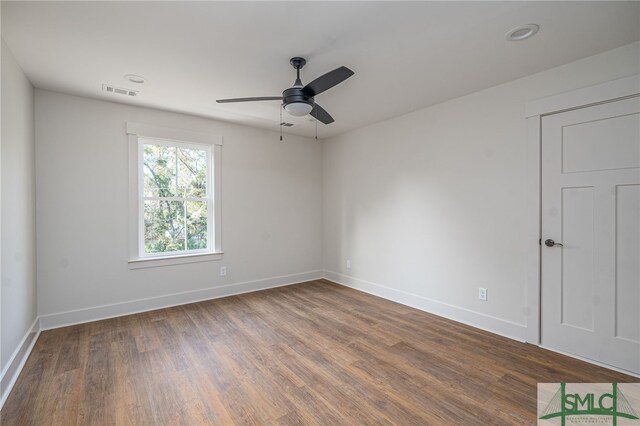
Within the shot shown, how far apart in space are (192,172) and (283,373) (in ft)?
9.99

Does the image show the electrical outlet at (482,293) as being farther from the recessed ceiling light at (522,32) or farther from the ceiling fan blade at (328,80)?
the ceiling fan blade at (328,80)

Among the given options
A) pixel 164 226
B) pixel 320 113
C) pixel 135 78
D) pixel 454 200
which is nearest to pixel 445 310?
pixel 454 200

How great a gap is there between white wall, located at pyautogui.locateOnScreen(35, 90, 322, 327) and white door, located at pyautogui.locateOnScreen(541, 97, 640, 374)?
369 cm

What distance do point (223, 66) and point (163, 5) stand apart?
83 centimetres

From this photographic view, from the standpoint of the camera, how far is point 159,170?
13.1 ft

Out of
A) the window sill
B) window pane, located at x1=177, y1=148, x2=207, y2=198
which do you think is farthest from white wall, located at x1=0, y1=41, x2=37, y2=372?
window pane, located at x1=177, y1=148, x2=207, y2=198

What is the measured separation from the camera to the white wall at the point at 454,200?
117 inches

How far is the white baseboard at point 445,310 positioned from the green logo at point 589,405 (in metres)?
0.75

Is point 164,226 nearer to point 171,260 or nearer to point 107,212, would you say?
point 171,260

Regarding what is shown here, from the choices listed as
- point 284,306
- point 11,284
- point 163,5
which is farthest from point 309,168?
point 11,284

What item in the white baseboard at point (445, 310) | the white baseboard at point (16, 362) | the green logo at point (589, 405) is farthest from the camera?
the white baseboard at point (445, 310)

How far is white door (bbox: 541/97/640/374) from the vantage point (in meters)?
2.39

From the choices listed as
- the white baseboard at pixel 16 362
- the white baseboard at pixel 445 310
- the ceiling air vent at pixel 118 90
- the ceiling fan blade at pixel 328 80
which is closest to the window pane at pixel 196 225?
the ceiling air vent at pixel 118 90

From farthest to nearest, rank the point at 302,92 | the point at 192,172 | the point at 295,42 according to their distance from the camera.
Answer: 1. the point at 192,172
2. the point at 302,92
3. the point at 295,42
